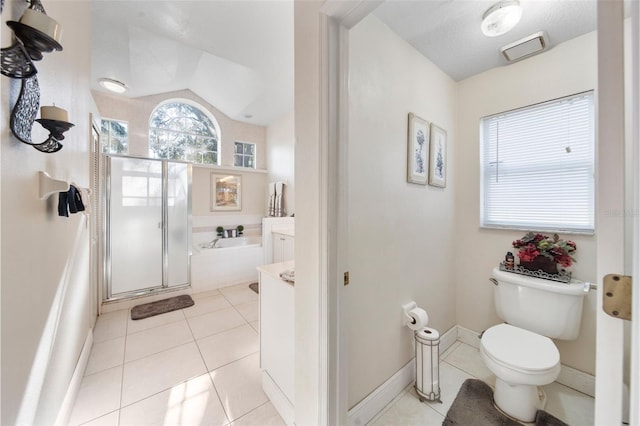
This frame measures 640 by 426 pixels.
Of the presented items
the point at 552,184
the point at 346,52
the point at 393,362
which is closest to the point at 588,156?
the point at 552,184

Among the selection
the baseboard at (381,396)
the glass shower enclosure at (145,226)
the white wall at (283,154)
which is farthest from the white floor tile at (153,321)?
the white wall at (283,154)

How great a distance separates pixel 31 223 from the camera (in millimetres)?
A: 860

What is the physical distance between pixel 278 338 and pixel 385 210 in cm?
105

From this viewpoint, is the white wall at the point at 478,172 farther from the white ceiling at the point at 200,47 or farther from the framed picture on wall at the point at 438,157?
the white ceiling at the point at 200,47

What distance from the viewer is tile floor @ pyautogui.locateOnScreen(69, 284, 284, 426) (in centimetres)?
142

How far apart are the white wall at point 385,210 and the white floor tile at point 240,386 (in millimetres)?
697

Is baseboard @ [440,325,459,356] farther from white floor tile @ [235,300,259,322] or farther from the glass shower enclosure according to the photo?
the glass shower enclosure

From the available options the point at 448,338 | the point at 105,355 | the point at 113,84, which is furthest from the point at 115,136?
the point at 448,338

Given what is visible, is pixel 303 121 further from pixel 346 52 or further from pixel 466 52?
pixel 466 52

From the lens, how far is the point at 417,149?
5.57 feet

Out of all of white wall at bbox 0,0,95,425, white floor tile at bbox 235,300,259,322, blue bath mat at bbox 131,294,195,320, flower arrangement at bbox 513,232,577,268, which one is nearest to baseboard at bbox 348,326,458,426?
flower arrangement at bbox 513,232,577,268

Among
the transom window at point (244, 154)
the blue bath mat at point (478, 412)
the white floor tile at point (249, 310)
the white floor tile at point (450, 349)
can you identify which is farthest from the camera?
the transom window at point (244, 154)

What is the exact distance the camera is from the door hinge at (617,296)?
430 mm

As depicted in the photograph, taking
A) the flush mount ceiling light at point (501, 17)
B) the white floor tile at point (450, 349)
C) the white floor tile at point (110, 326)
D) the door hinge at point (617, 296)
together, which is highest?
the flush mount ceiling light at point (501, 17)
